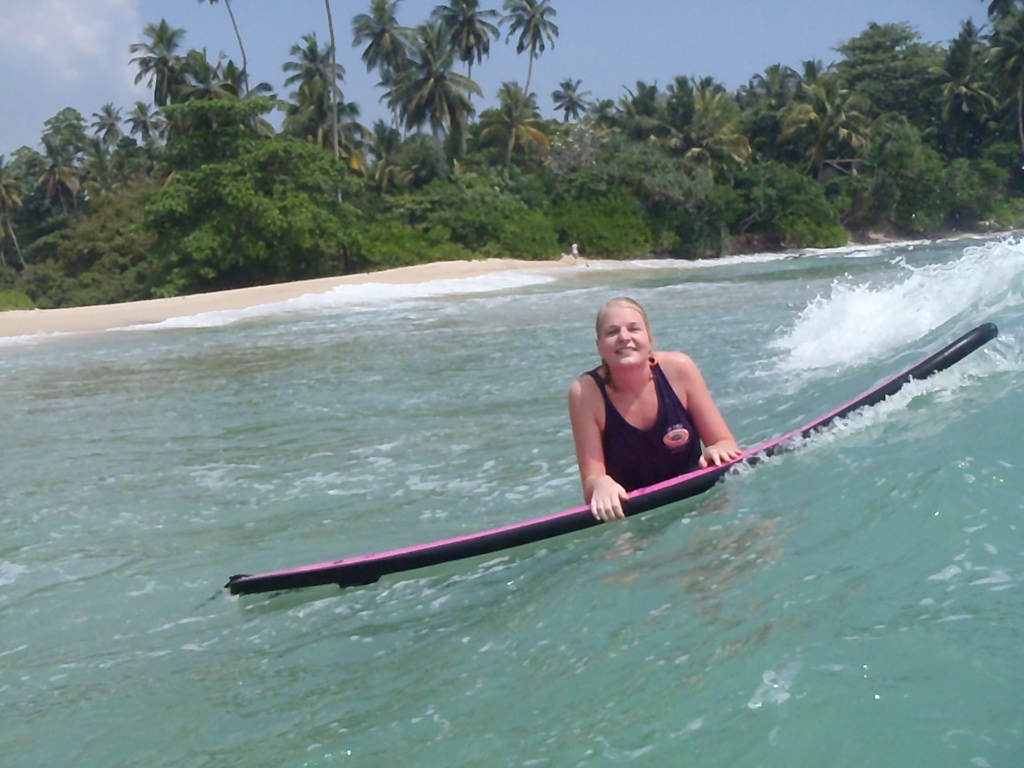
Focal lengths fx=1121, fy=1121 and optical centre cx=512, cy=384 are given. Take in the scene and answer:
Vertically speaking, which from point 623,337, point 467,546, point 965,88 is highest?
point 965,88

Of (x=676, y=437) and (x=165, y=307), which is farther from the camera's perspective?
(x=165, y=307)

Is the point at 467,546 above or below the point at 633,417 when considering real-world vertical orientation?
below

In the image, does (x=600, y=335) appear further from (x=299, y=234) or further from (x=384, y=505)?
(x=299, y=234)

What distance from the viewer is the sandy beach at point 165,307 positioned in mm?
21531

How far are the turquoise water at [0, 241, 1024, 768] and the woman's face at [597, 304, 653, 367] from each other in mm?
628

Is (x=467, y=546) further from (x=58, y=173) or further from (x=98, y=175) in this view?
(x=58, y=173)

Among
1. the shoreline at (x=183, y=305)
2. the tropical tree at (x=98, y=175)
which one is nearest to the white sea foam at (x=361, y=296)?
the shoreline at (x=183, y=305)

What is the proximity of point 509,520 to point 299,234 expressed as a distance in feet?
99.9

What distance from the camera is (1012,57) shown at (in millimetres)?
48281

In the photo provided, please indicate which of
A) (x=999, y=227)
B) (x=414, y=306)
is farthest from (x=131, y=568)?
(x=999, y=227)

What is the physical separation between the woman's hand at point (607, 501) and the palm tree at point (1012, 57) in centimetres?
5072

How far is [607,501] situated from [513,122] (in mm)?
44418

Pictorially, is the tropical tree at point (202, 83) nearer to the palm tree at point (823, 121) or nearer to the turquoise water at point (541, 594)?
the palm tree at point (823, 121)

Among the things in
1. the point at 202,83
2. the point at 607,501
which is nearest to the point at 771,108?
the point at 202,83
